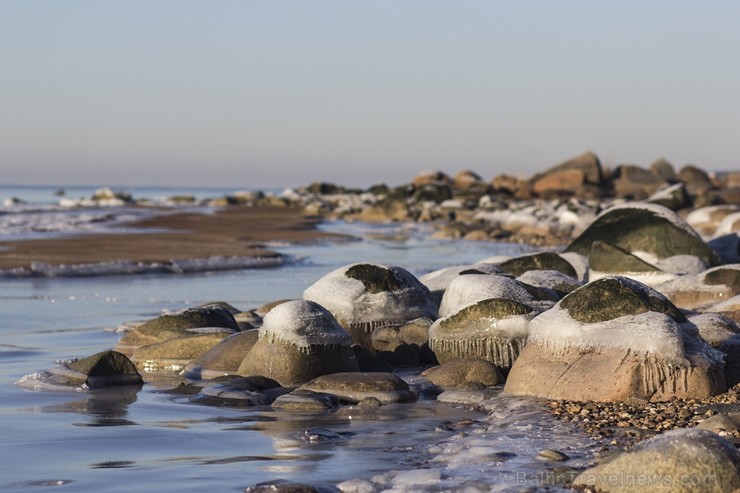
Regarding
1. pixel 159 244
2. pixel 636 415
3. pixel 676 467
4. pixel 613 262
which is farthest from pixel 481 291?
pixel 159 244

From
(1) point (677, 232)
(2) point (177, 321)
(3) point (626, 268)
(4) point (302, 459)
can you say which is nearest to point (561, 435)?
(4) point (302, 459)

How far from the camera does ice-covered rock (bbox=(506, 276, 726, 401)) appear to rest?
708 centimetres

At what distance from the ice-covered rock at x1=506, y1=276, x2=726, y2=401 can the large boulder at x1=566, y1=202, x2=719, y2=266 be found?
601cm

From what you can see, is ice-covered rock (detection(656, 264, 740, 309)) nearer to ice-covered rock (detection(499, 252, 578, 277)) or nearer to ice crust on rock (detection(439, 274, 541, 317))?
ice-covered rock (detection(499, 252, 578, 277))

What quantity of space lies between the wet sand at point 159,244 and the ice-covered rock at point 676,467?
14.4 metres

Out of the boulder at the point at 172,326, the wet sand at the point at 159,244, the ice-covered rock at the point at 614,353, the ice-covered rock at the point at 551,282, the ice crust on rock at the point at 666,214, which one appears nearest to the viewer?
the ice-covered rock at the point at 614,353

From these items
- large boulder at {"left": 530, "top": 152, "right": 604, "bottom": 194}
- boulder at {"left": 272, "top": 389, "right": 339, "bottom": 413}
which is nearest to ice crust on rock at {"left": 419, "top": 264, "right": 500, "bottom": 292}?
boulder at {"left": 272, "top": 389, "right": 339, "bottom": 413}

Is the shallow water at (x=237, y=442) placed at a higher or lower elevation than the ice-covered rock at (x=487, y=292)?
lower

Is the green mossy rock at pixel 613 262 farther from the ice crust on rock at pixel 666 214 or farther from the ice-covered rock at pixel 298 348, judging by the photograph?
the ice-covered rock at pixel 298 348

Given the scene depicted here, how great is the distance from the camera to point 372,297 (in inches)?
387

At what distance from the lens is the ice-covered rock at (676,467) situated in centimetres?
479

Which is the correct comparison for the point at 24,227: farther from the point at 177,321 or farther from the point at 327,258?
A: the point at 177,321

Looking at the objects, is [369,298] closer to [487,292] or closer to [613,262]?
[487,292]

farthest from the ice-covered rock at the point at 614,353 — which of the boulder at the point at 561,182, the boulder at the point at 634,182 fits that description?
the boulder at the point at 561,182
